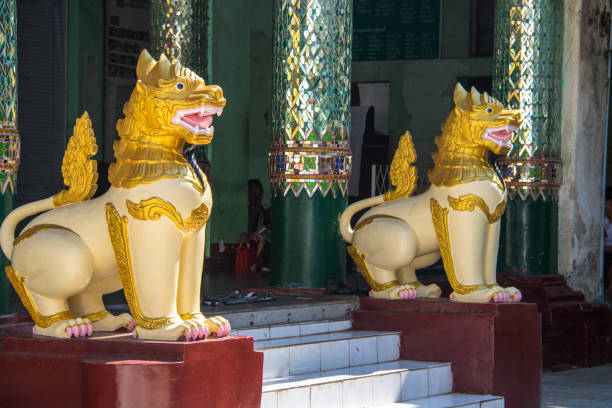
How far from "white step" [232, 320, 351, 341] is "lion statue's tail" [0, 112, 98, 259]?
51.0 inches

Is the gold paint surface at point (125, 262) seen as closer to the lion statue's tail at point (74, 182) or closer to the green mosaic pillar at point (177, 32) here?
the lion statue's tail at point (74, 182)

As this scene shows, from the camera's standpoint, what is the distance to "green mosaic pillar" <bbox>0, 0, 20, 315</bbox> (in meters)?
5.02

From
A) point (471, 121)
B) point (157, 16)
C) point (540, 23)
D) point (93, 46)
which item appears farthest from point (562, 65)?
point (93, 46)

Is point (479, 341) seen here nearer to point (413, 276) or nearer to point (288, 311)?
point (413, 276)

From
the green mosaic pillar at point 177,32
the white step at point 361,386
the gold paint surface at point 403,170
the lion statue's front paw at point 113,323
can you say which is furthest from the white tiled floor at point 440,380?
the green mosaic pillar at point 177,32

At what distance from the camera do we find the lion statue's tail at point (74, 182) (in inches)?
179

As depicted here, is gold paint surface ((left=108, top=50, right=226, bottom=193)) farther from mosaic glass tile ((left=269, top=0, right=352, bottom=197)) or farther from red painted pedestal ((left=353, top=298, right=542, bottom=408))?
mosaic glass tile ((left=269, top=0, right=352, bottom=197))

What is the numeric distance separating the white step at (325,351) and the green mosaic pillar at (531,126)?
91.2 inches

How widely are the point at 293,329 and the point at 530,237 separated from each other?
2937 millimetres

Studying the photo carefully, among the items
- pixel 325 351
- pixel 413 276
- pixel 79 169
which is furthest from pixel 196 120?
pixel 413 276

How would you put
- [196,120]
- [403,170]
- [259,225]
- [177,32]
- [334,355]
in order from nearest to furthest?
[196,120]
[334,355]
[403,170]
[177,32]
[259,225]

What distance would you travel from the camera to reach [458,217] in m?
5.96

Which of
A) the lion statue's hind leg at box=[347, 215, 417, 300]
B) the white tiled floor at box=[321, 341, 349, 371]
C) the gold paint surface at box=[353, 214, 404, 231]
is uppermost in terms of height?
the gold paint surface at box=[353, 214, 404, 231]

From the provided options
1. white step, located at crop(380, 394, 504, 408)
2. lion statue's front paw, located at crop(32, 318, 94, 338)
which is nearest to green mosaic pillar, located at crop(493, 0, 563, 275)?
white step, located at crop(380, 394, 504, 408)
